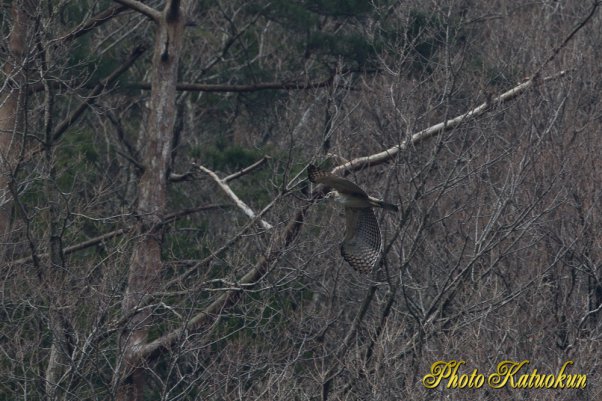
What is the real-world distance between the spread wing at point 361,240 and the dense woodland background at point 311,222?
0.90 feet

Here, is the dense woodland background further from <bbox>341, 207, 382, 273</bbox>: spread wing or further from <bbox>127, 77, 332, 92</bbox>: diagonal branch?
<bbox>341, 207, 382, 273</bbox>: spread wing

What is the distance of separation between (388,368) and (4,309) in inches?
137

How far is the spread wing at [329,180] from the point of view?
34.4 feet

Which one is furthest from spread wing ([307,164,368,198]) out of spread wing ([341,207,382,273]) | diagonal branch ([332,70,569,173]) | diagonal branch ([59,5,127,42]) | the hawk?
diagonal branch ([59,5,127,42])

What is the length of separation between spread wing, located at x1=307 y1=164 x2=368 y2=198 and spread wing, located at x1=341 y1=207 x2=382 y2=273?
0.62 meters

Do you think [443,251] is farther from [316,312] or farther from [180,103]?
[180,103]

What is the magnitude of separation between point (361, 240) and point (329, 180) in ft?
4.04

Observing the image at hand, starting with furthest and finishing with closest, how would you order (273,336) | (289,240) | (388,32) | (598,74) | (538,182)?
(598,74), (388,32), (273,336), (538,182), (289,240)

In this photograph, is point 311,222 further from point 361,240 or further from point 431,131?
Answer: point 361,240

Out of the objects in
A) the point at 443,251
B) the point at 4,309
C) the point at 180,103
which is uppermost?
the point at 4,309

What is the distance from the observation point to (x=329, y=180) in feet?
34.7

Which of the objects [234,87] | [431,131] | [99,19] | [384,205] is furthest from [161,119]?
[384,205]

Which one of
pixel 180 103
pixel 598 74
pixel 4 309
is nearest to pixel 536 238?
pixel 598 74

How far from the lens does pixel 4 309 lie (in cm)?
1167
